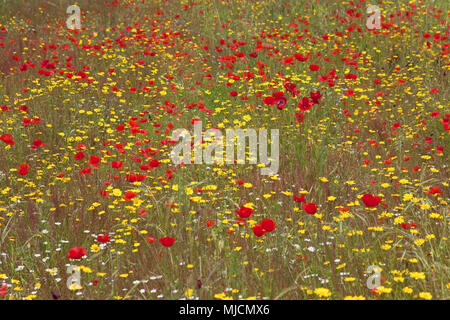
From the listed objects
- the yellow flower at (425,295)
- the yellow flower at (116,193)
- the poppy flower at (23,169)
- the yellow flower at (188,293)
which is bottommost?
the yellow flower at (188,293)

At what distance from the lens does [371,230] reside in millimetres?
3092

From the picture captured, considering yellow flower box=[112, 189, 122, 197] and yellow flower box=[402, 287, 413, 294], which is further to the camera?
yellow flower box=[112, 189, 122, 197]

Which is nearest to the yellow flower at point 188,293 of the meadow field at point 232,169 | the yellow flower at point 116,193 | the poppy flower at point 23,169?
the meadow field at point 232,169

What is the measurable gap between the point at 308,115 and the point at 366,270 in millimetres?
2257

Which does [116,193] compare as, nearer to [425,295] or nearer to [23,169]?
[23,169]

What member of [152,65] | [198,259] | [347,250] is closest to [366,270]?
[347,250]

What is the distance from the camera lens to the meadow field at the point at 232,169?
274 centimetres

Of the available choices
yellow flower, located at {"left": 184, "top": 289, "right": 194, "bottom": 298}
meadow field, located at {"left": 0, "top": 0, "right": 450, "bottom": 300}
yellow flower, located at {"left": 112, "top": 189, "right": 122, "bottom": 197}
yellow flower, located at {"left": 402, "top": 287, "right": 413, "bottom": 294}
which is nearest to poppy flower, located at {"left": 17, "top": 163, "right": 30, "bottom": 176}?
meadow field, located at {"left": 0, "top": 0, "right": 450, "bottom": 300}

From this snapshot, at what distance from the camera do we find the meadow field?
2.74m

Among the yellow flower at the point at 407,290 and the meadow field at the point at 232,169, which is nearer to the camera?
the yellow flower at the point at 407,290

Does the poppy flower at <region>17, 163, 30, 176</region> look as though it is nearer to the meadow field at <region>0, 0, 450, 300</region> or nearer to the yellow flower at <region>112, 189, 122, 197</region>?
the meadow field at <region>0, 0, 450, 300</region>

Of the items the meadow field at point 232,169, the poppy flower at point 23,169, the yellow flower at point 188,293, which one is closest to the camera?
the yellow flower at point 188,293

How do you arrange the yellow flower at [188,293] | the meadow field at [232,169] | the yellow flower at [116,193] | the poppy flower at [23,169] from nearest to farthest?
the yellow flower at [188,293] < the meadow field at [232,169] < the poppy flower at [23,169] < the yellow flower at [116,193]

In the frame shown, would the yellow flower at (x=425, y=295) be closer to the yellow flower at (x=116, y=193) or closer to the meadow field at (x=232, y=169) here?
the meadow field at (x=232, y=169)
